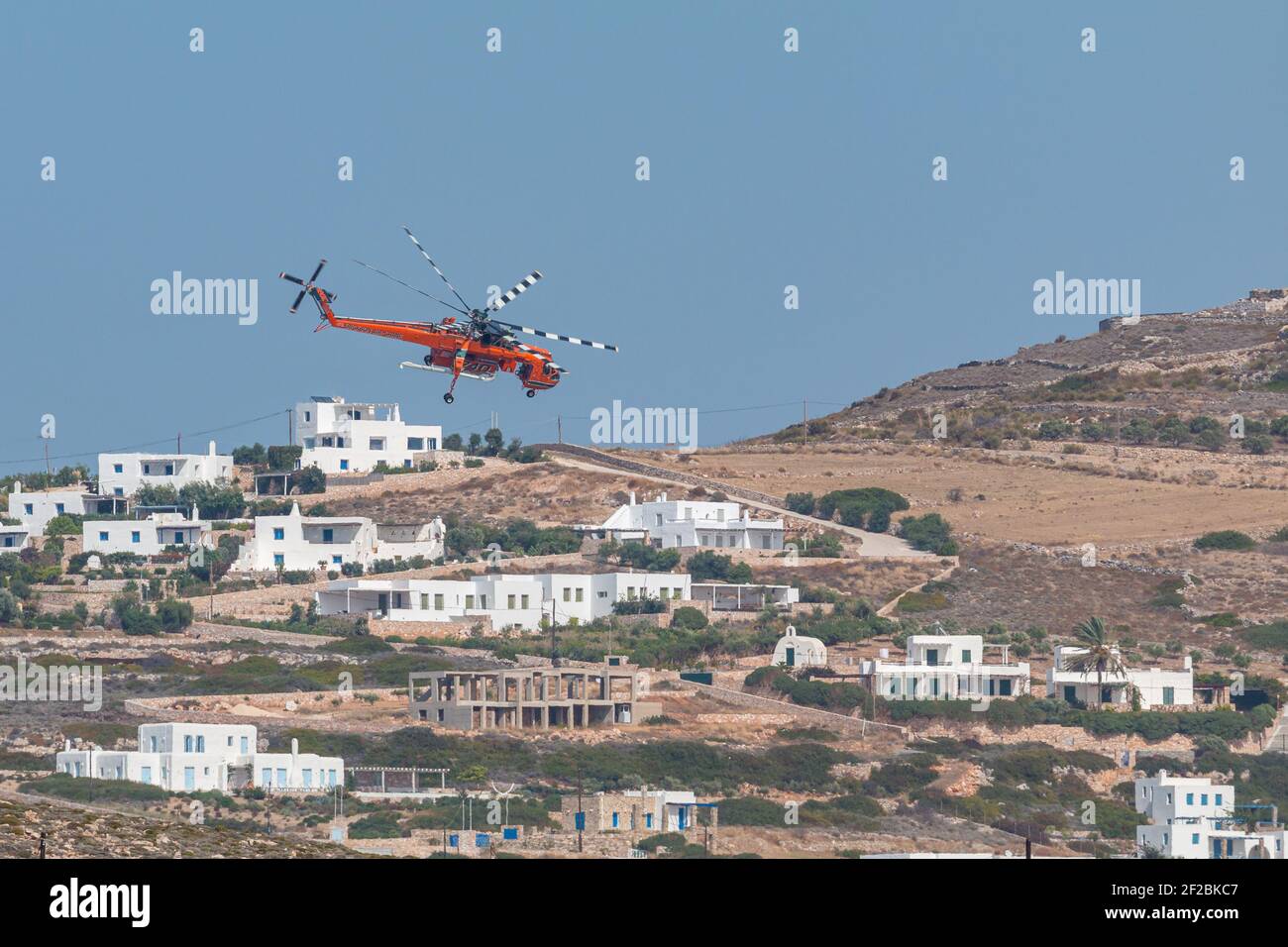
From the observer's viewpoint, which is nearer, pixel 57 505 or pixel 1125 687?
pixel 1125 687

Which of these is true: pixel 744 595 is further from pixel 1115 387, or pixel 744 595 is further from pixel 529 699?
pixel 1115 387

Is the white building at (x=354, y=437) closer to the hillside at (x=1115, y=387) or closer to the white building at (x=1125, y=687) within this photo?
the hillside at (x=1115, y=387)

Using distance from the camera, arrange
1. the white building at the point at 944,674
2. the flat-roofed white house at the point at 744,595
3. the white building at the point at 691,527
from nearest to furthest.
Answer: the white building at the point at 944,674 < the flat-roofed white house at the point at 744,595 < the white building at the point at 691,527

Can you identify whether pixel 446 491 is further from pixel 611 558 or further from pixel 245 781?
pixel 245 781

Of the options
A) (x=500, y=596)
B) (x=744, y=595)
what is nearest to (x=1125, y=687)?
(x=744, y=595)

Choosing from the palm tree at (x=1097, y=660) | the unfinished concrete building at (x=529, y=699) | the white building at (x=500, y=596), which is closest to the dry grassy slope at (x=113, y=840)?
the unfinished concrete building at (x=529, y=699)
